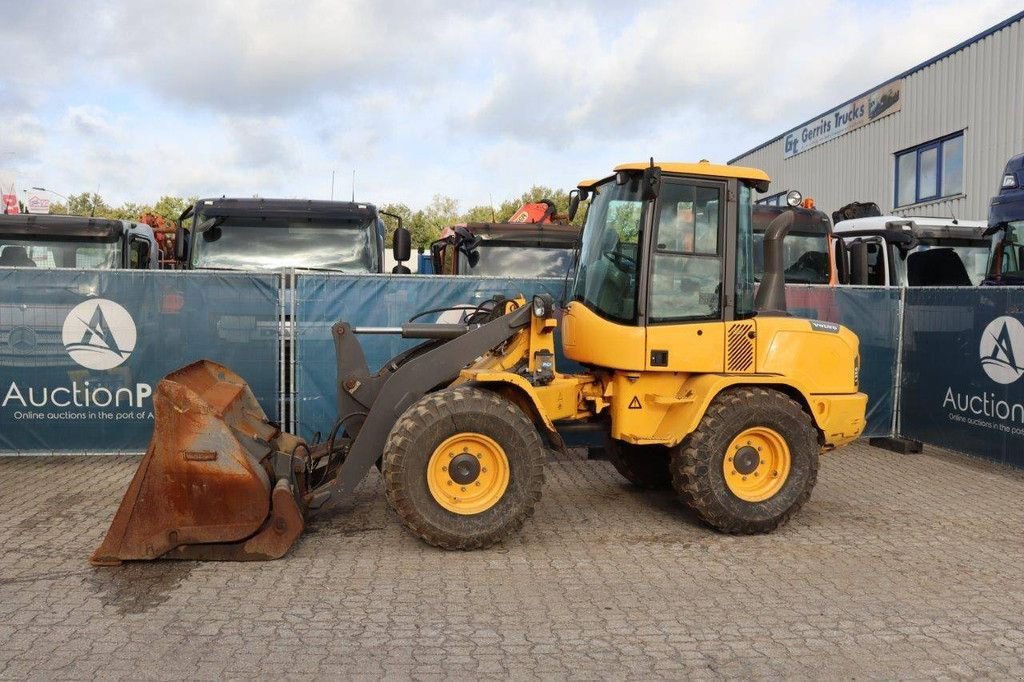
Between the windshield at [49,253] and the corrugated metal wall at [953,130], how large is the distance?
669 inches

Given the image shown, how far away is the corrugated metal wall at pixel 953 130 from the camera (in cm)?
1770

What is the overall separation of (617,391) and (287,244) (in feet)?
15.4

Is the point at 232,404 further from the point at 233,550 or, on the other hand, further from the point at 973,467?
the point at 973,467

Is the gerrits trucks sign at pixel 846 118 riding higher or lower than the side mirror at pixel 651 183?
higher

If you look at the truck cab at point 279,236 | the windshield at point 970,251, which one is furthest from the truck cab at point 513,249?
the windshield at point 970,251

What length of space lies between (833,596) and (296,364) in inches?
218

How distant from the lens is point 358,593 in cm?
494

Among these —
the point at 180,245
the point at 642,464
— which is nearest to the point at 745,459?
the point at 642,464

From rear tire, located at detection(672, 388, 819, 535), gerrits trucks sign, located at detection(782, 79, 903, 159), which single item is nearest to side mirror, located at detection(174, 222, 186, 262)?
rear tire, located at detection(672, 388, 819, 535)

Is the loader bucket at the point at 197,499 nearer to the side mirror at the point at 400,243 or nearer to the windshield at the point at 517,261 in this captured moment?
the side mirror at the point at 400,243

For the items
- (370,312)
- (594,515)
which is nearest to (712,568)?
(594,515)

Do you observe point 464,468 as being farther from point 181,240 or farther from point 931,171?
point 931,171

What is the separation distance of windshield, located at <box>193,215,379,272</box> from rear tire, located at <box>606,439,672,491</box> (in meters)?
3.69

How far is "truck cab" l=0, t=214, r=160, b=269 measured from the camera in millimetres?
9789
